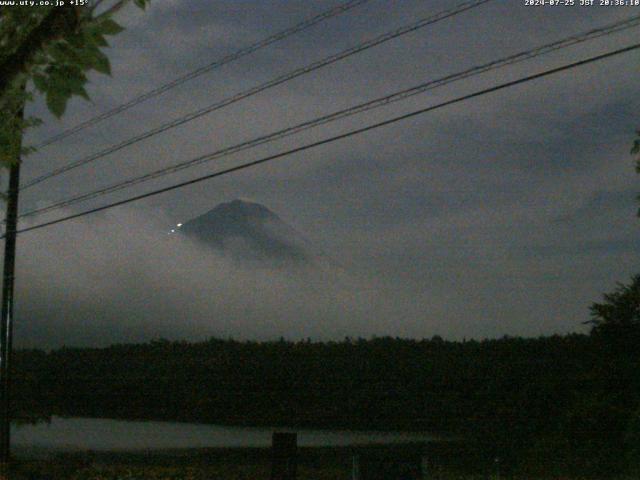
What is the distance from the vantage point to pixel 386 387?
26.2m

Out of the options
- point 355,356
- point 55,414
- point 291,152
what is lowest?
point 55,414

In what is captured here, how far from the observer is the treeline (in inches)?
668

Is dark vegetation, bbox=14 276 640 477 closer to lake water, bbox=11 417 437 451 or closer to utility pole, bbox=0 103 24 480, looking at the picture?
lake water, bbox=11 417 437 451

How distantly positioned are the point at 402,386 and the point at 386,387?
0.54 meters

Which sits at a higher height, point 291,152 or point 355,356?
point 291,152

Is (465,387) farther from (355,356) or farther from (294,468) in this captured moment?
(294,468)

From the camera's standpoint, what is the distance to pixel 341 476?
15602mm

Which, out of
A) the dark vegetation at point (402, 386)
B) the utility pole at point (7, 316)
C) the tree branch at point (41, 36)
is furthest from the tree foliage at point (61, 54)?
the utility pole at point (7, 316)

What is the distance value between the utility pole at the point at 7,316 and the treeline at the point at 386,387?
10.5 meters

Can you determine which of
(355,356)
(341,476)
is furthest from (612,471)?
(355,356)

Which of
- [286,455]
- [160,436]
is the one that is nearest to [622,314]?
[286,455]

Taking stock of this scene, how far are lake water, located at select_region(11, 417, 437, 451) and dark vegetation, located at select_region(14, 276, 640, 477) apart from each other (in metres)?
1.02

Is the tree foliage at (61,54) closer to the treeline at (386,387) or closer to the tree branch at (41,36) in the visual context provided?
the tree branch at (41,36)

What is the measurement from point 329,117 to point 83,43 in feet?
23.0
